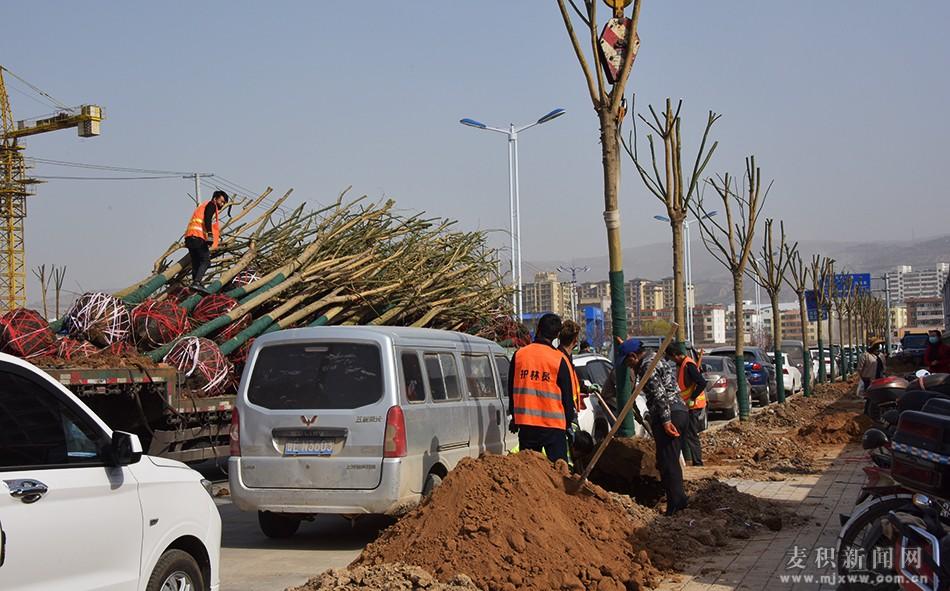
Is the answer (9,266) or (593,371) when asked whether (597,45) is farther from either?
(9,266)

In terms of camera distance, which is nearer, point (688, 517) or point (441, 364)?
point (688, 517)

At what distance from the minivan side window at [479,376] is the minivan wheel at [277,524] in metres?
2.18

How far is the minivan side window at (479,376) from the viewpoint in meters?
11.0

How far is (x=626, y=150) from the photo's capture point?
17.2 m

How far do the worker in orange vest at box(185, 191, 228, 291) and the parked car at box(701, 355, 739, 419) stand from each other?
14.1 metres

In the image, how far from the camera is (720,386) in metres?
25.6

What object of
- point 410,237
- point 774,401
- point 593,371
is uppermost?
point 410,237

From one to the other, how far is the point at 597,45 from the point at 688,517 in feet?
19.8

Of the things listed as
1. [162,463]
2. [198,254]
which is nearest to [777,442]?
[198,254]

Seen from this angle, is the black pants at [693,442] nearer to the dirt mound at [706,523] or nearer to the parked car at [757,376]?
the dirt mound at [706,523]

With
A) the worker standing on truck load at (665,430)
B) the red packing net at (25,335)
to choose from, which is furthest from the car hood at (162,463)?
the red packing net at (25,335)

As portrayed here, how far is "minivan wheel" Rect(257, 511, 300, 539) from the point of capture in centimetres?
992

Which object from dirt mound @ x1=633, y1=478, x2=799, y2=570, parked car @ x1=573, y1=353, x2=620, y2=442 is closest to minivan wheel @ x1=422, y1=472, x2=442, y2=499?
dirt mound @ x1=633, y1=478, x2=799, y2=570

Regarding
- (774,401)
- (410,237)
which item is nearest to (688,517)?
(410,237)
